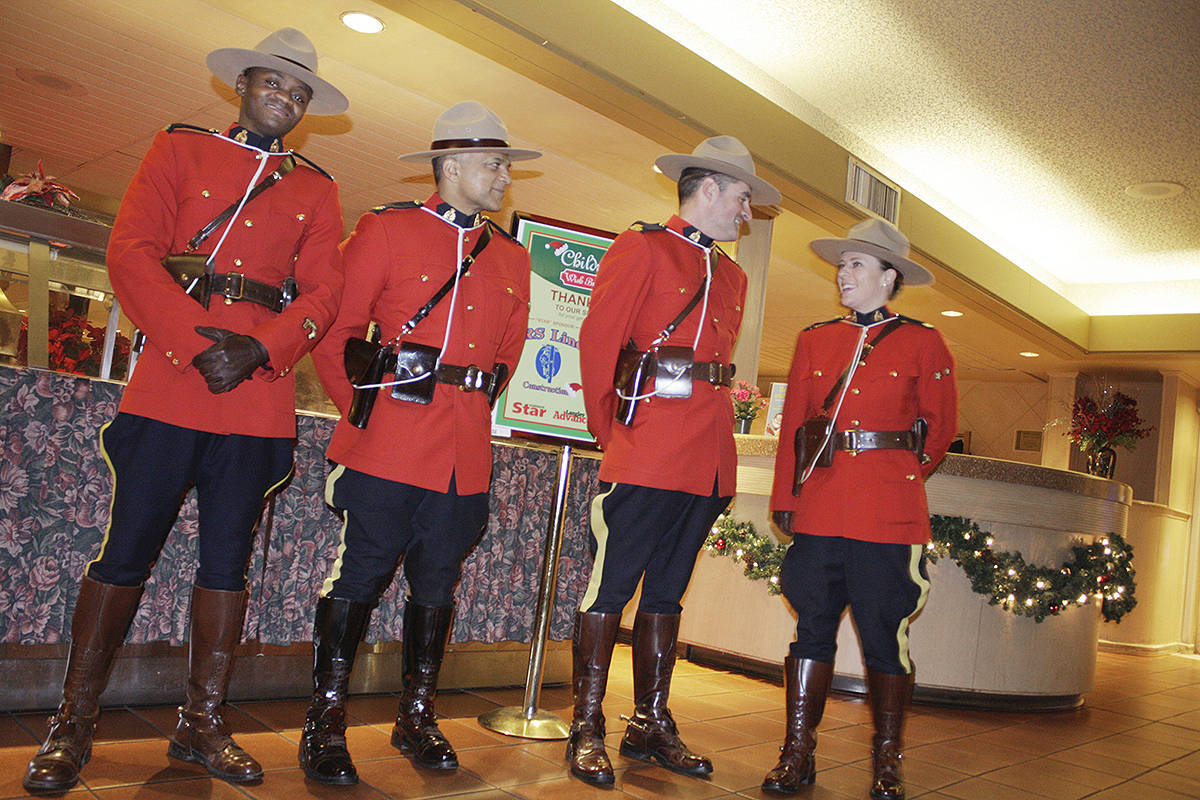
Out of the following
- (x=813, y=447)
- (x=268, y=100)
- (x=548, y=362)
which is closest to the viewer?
(x=268, y=100)

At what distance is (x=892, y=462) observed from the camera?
2654mm

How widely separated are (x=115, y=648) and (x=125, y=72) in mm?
3976

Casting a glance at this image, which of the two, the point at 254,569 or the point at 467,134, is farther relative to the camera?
the point at 254,569

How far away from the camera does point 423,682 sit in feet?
8.18

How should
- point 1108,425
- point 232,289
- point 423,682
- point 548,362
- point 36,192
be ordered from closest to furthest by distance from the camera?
point 232,289, point 423,682, point 36,192, point 548,362, point 1108,425

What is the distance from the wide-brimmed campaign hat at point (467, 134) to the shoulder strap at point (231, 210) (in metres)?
0.33

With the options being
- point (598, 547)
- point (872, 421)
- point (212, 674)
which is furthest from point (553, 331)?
point (212, 674)

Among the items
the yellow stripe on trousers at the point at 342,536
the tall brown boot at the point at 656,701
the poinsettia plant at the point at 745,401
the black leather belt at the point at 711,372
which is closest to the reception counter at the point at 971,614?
the poinsettia plant at the point at 745,401

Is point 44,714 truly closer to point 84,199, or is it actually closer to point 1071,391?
point 84,199

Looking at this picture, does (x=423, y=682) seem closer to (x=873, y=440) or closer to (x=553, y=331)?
(x=553, y=331)

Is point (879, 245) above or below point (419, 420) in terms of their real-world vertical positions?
above

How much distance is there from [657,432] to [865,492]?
2.05 ft

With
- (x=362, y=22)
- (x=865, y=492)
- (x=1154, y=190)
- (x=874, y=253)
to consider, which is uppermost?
(x=1154, y=190)

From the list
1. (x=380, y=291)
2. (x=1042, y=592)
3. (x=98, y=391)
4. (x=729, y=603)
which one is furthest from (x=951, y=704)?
(x=98, y=391)
